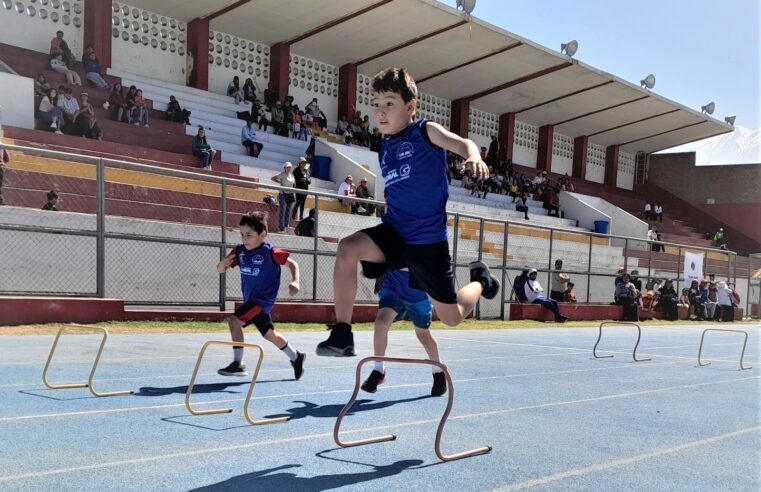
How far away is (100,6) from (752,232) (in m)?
45.9

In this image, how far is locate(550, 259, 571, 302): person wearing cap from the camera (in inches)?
890

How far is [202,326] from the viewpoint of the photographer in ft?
44.6

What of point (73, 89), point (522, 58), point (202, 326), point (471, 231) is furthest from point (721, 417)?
point (522, 58)

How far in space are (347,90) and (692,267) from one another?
17.2 meters

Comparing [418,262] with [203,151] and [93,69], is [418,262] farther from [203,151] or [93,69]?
[93,69]

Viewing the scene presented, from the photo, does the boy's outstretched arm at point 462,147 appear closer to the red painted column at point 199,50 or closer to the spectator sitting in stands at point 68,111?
the spectator sitting in stands at point 68,111

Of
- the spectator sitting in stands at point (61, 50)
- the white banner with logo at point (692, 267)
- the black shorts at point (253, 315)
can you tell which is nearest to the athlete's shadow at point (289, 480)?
the black shorts at point (253, 315)

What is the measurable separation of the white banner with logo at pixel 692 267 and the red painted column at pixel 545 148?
1857cm

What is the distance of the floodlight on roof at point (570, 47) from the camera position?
36.7 meters

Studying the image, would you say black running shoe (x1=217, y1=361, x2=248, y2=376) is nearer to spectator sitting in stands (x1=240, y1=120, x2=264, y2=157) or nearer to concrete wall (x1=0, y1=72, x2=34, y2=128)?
concrete wall (x1=0, y1=72, x2=34, y2=128)

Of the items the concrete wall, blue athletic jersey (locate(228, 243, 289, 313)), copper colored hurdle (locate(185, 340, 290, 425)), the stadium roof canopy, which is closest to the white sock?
blue athletic jersey (locate(228, 243, 289, 313))

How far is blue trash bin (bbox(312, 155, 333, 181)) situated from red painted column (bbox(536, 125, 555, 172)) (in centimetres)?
2417

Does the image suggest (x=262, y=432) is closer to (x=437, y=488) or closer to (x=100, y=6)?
(x=437, y=488)

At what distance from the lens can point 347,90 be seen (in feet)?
115
